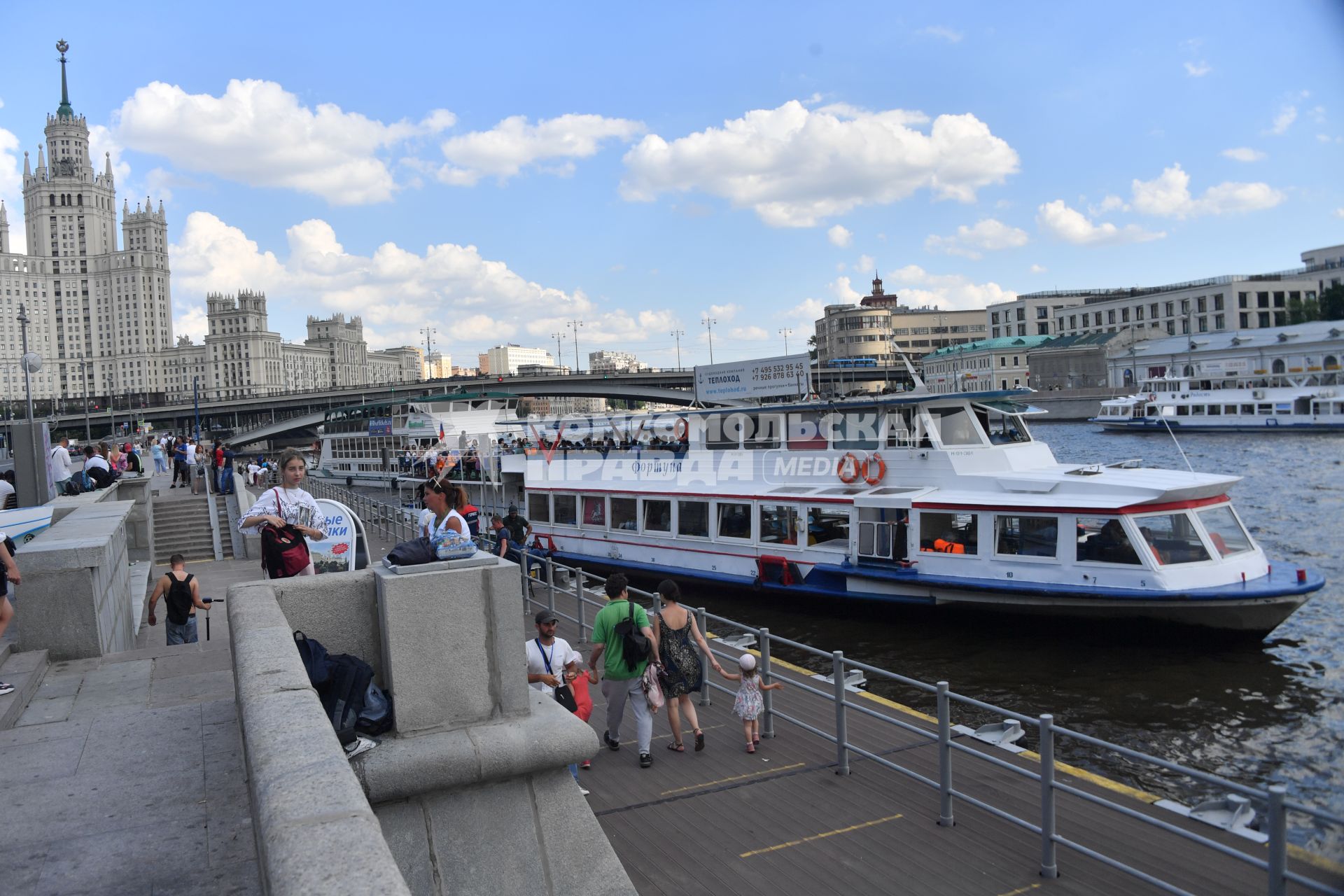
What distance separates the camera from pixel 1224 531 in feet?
57.6

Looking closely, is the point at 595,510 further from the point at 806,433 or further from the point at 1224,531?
the point at 1224,531

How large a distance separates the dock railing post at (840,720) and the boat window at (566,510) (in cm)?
1787

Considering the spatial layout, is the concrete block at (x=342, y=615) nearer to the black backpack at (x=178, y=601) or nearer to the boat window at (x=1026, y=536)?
the black backpack at (x=178, y=601)

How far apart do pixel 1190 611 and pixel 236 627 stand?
1612 centimetres

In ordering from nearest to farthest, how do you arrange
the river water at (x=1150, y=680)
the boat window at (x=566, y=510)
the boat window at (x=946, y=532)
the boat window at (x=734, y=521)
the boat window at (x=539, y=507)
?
the river water at (x=1150, y=680), the boat window at (x=946, y=532), the boat window at (x=734, y=521), the boat window at (x=566, y=510), the boat window at (x=539, y=507)

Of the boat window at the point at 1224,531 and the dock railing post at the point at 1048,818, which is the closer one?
the dock railing post at the point at 1048,818

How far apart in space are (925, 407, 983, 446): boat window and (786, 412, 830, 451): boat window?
2636 mm

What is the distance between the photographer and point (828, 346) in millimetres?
165250

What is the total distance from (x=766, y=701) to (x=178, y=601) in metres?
7.57

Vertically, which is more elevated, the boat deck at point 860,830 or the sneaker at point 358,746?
the sneaker at point 358,746

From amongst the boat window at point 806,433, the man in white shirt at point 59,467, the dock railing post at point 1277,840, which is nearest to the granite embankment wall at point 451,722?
the dock railing post at point 1277,840

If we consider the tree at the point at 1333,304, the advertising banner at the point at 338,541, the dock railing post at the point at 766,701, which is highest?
the tree at the point at 1333,304

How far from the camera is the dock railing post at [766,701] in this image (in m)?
10.0

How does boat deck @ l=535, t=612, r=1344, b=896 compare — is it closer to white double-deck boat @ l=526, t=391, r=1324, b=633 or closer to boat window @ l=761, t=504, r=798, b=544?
white double-deck boat @ l=526, t=391, r=1324, b=633
